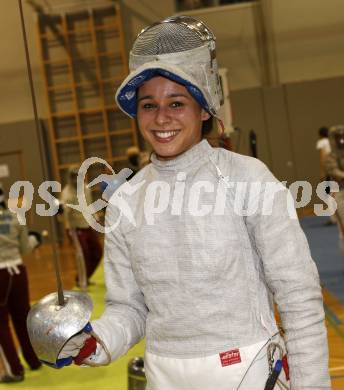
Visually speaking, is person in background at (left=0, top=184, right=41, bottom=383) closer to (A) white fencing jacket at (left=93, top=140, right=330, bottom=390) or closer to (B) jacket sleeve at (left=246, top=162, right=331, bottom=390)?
(A) white fencing jacket at (left=93, top=140, right=330, bottom=390)

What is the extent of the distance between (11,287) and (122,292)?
3.34 m

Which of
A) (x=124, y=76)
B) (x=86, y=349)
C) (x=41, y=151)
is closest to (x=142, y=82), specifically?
(x=41, y=151)

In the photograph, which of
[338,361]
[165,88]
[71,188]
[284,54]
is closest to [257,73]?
[284,54]

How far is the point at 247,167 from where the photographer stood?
1.52 m

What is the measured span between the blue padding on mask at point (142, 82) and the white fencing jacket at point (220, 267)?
0.37 feet

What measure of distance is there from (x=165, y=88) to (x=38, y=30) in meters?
12.1

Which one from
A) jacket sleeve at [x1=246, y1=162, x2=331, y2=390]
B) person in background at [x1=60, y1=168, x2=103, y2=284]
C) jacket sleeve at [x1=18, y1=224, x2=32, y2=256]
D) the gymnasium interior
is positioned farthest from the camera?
the gymnasium interior

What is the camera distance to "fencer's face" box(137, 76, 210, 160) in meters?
1.58

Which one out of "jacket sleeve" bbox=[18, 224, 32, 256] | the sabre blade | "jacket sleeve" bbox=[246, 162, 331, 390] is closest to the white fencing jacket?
"jacket sleeve" bbox=[246, 162, 331, 390]

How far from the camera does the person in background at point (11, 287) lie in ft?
15.6

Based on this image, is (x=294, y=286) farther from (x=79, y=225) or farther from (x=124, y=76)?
(x=124, y=76)

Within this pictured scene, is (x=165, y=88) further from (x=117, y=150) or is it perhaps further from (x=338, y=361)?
(x=117, y=150)

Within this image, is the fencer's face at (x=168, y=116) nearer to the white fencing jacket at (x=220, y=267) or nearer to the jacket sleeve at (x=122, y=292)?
the white fencing jacket at (x=220, y=267)

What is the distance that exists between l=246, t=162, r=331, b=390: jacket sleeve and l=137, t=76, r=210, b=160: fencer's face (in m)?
0.24
